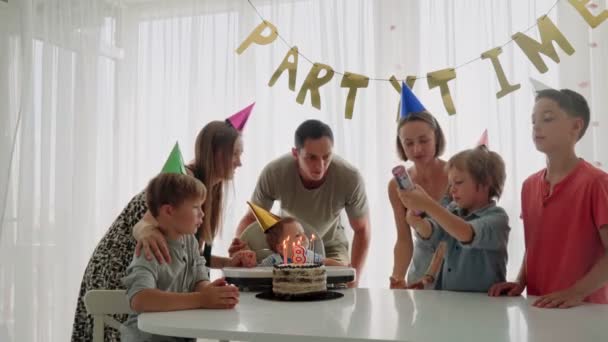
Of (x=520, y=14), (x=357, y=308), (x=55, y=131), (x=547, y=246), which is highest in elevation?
(x=520, y=14)

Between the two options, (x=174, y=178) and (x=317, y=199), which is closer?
(x=174, y=178)

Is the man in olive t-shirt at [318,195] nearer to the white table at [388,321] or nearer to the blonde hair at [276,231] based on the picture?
the blonde hair at [276,231]

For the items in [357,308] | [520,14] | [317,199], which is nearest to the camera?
[357,308]

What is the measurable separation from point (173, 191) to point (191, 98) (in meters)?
1.92

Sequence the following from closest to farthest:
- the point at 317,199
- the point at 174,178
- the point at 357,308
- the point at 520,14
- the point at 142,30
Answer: the point at 357,308, the point at 174,178, the point at 317,199, the point at 520,14, the point at 142,30

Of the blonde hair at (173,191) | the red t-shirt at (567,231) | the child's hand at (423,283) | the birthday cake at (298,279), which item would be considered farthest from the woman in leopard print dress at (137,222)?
the red t-shirt at (567,231)

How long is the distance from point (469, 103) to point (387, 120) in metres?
0.41

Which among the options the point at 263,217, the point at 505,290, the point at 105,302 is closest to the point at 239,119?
the point at 263,217

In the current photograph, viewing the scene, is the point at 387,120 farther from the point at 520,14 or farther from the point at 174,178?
the point at 174,178

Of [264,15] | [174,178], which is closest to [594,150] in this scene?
[264,15]

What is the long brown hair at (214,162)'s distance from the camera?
1915 mm

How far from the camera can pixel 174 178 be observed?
152 centimetres

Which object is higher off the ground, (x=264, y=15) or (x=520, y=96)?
(x=264, y=15)

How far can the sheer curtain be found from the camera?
2.76m
